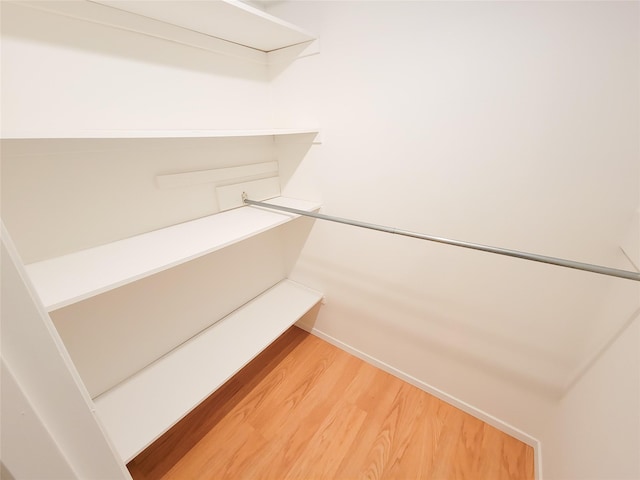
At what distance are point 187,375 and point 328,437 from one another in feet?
2.55

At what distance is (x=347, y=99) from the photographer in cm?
126

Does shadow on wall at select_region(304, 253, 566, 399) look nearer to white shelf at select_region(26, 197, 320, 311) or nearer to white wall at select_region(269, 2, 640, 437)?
white wall at select_region(269, 2, 640, 437)

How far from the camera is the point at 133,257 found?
954 millimetres

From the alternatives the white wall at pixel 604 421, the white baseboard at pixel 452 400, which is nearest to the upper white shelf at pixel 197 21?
the white wall at pixel 604 421

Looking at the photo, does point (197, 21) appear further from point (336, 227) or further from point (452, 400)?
point (452, 400)

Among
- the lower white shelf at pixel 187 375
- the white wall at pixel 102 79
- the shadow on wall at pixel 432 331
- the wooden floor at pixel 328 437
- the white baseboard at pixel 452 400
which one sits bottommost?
the wooden floor at pixel 328 437

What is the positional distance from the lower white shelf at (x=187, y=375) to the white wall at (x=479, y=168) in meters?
0.57

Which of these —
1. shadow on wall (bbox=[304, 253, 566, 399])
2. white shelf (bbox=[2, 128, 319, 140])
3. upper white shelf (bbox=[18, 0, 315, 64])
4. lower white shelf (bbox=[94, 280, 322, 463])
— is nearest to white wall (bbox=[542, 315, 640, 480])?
shadow on wall (bbox=[304, 253, 566, 399])

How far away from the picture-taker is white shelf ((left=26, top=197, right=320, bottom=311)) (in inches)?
30.2

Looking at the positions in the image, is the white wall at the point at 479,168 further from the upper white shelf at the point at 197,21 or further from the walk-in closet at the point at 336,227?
the upper white shelf at the point at 197,21

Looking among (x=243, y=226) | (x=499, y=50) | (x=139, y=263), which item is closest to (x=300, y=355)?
(x=243, y=226)

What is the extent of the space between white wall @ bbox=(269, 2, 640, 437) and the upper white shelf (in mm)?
211

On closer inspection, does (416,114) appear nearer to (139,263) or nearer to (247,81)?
(247,81)

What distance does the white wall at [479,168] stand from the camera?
32.3 inches
